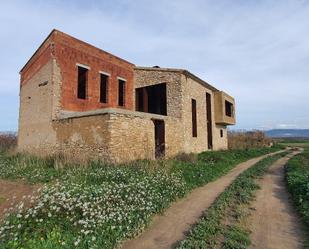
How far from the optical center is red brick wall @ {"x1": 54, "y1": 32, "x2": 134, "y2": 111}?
14805 mm

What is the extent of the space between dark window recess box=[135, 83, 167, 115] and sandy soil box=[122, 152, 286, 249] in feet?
33.6

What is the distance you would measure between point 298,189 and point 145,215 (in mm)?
5325

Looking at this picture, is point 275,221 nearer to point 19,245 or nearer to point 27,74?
point 19,245

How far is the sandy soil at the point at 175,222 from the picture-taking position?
4.83 metres

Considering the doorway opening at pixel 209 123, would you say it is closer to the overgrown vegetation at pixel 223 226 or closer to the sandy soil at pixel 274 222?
the sandy soil at pixel 274 222

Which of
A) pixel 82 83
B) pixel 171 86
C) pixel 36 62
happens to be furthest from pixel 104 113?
pixel 36 62

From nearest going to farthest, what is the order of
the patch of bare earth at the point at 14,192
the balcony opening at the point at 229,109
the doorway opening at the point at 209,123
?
the patch of bare earth at the point at 14,192 → the doorway opening at the point at 209,123 → the balcony opening at the point at 229,109

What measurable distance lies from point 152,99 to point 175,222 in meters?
14.2

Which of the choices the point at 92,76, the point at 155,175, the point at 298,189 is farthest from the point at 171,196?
the point at 92,76

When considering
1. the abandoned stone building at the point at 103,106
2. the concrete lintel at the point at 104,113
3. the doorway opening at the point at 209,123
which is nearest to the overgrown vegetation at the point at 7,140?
the abandoned stone building at the point at 103,106

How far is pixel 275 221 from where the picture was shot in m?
5.84

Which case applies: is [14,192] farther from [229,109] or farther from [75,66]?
[229,109]

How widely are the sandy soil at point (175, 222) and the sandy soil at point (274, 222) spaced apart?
1320 millimetres

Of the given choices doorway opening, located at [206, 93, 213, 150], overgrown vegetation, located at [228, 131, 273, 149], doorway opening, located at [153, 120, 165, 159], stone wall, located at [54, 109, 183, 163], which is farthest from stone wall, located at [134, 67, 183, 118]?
overgrown vegetation, located at [228, 131, 273, 149]
